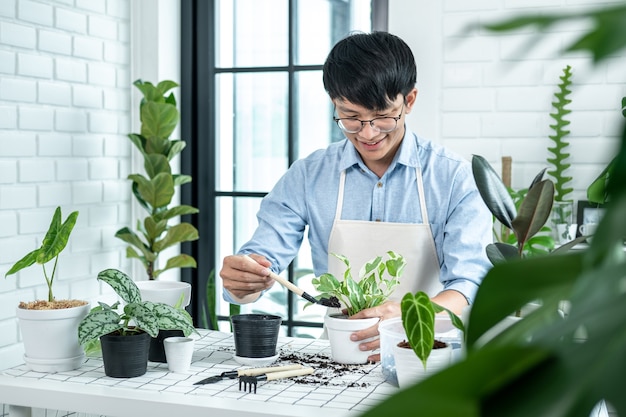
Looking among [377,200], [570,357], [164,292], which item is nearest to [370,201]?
[377,200]

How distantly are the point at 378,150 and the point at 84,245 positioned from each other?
5.42ft

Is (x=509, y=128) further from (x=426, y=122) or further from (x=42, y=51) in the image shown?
(x=42, y=51)

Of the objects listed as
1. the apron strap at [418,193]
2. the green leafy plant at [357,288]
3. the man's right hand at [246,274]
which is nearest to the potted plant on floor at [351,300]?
the green leafy plant at [357,288]

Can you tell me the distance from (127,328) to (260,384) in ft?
1.24

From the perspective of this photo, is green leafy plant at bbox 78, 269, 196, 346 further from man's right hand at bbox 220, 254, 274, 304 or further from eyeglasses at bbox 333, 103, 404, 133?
eyeglasses at bbox 333, 103, 404, 133

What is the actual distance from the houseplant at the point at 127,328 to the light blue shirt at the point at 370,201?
2.20ft

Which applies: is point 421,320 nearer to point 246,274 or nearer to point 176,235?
point 246,274

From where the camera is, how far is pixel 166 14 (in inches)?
167

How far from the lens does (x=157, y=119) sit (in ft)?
12.5

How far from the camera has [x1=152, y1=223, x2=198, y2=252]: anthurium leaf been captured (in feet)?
12.9

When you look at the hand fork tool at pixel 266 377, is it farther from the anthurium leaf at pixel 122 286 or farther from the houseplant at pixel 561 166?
the houseplant at pixel 561 166

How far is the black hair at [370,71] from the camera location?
266 centimetres

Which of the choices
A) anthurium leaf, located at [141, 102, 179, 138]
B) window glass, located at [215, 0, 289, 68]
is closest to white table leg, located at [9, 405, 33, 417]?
anthurium leaf, located at [141, 102, 179, 138]

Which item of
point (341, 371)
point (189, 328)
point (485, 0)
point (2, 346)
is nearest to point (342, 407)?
point (341, 371)
